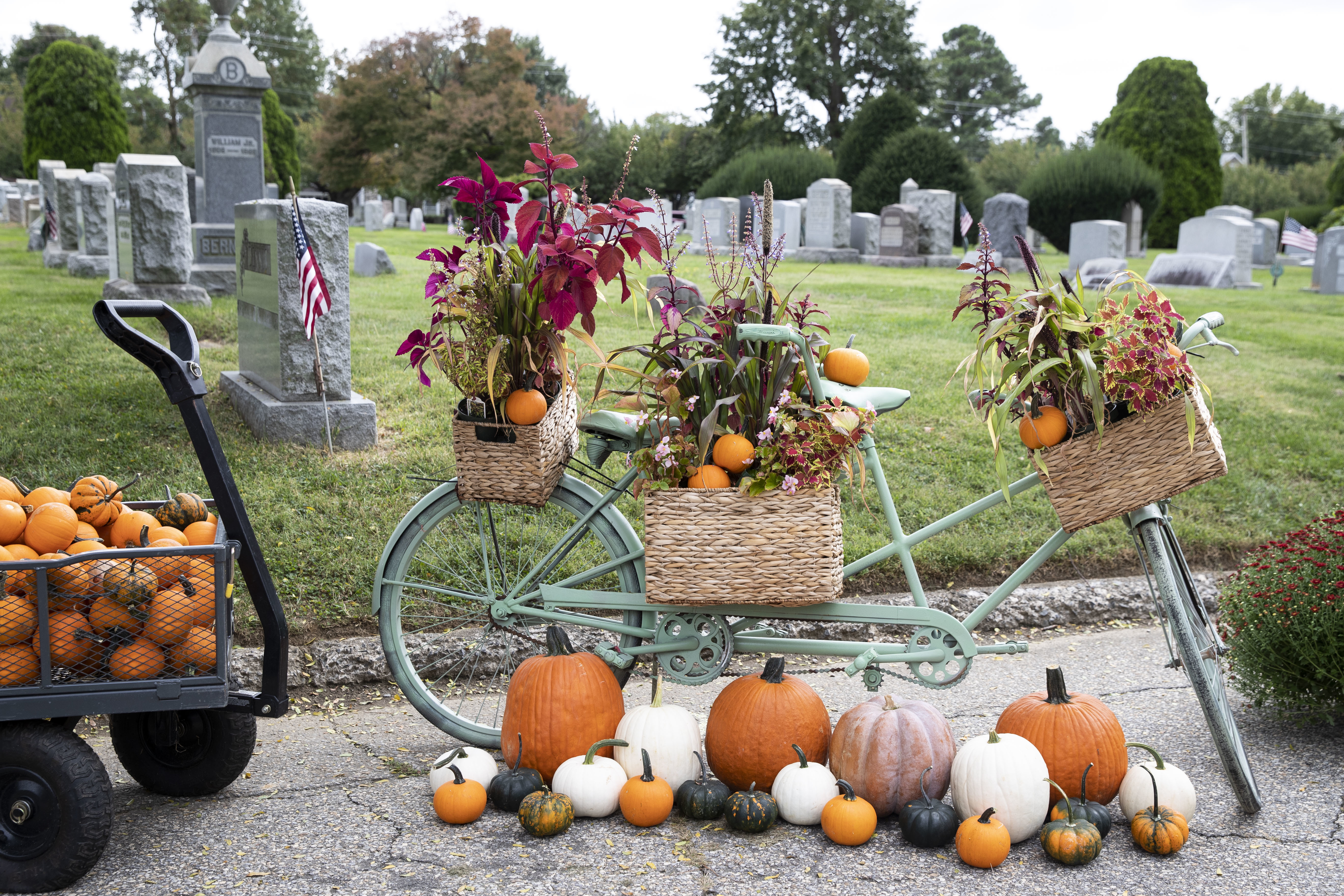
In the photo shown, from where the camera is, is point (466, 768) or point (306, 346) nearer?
point (466, 768)

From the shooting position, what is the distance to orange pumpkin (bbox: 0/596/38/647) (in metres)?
2.68

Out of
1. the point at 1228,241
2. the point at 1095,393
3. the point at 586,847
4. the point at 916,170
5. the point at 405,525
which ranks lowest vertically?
the point at 586,847

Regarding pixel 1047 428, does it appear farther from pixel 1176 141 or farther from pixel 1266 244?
pixel 1176 141

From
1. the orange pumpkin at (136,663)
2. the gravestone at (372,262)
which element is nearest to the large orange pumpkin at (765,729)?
the orange pumpkin at (136,663)

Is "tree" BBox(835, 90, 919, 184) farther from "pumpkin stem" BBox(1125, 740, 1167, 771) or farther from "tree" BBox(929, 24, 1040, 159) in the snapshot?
"tree" BBox(929, 24, 1040, 159)

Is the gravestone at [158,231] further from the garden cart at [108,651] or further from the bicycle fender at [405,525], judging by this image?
the garden cart at [108,651]

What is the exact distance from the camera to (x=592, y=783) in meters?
3.08

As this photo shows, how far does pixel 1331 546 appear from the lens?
3.57m

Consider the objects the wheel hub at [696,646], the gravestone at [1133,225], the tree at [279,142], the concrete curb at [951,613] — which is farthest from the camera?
the tree at [279,142]

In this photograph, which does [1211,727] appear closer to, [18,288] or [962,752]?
[962,752]

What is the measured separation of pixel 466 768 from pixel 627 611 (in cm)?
71

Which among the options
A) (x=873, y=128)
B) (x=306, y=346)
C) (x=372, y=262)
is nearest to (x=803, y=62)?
(x=873, y=128)

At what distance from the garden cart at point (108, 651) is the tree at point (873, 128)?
27.3 metres

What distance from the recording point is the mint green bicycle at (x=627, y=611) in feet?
10.3
